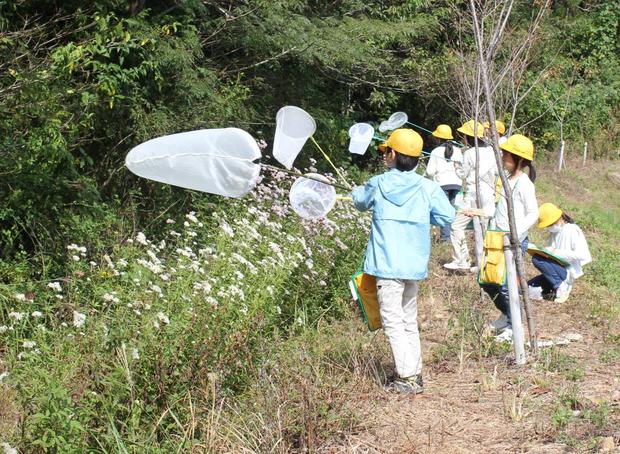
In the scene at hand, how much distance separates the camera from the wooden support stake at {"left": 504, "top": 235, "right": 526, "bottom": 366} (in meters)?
5.36

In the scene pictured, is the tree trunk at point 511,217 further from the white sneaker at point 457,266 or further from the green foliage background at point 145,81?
the white sneaker at point 457,266

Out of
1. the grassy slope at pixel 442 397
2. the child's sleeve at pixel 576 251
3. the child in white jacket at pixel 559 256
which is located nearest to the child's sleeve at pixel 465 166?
the child in white jacket at pixel 559 256

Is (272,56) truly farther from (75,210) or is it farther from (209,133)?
(209,133)

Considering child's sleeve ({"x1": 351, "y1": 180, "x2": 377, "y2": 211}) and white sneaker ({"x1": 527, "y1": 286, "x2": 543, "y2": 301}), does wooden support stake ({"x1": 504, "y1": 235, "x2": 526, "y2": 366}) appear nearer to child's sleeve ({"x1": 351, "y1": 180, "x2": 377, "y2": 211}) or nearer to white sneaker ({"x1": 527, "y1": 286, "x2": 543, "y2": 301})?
child's sleeve ({"x1": 351, "y1": 180, "x2": 377, "y2": 211})

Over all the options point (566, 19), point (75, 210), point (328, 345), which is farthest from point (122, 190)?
point (566, 19)

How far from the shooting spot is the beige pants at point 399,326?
4.90m

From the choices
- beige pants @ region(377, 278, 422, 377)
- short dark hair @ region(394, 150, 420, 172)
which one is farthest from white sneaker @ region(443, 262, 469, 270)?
short dark hair @ region(394, 150, 420, 172)

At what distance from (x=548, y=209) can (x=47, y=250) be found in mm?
4819

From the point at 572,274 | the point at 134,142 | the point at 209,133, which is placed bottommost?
the point at 572,274

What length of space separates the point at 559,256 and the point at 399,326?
357 cm

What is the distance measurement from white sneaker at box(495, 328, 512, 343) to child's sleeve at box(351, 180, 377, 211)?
66.8 inches

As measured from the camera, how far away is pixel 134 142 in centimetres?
900

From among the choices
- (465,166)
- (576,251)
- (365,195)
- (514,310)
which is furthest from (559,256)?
(365,195)

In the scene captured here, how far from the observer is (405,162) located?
16.2ft
